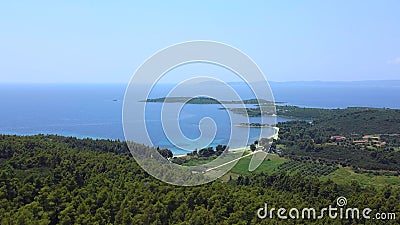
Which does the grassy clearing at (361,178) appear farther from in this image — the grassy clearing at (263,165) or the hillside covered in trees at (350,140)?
the grassy clearing at (263,165)

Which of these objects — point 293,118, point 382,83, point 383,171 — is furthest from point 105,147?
point 382,83

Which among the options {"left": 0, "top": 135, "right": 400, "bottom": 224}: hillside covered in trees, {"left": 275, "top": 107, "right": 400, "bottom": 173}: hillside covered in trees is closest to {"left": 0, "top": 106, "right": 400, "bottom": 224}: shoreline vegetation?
{"left": 0, "top": 135, "right": 400, "bottom": 224}: hillside covered in trees

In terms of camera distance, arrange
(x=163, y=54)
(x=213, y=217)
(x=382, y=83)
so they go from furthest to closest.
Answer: (x=382, y=83)
(x=213, y=217)
(x=163, y=54)

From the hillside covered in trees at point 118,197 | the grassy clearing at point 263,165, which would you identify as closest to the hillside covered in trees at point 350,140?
the grassy clearing at point 263,165

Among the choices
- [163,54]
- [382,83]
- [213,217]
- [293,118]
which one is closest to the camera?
[163,54]

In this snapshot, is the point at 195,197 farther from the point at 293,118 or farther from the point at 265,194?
the point at 293,118

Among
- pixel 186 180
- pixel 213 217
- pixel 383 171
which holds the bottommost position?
pixel 383 171

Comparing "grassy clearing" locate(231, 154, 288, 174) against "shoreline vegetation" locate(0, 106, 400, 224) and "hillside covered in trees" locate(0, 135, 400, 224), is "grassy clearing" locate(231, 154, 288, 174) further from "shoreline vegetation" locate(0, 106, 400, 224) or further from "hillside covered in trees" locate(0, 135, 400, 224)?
"hillside covered in trees" locate(0, 135, 400, 224)
